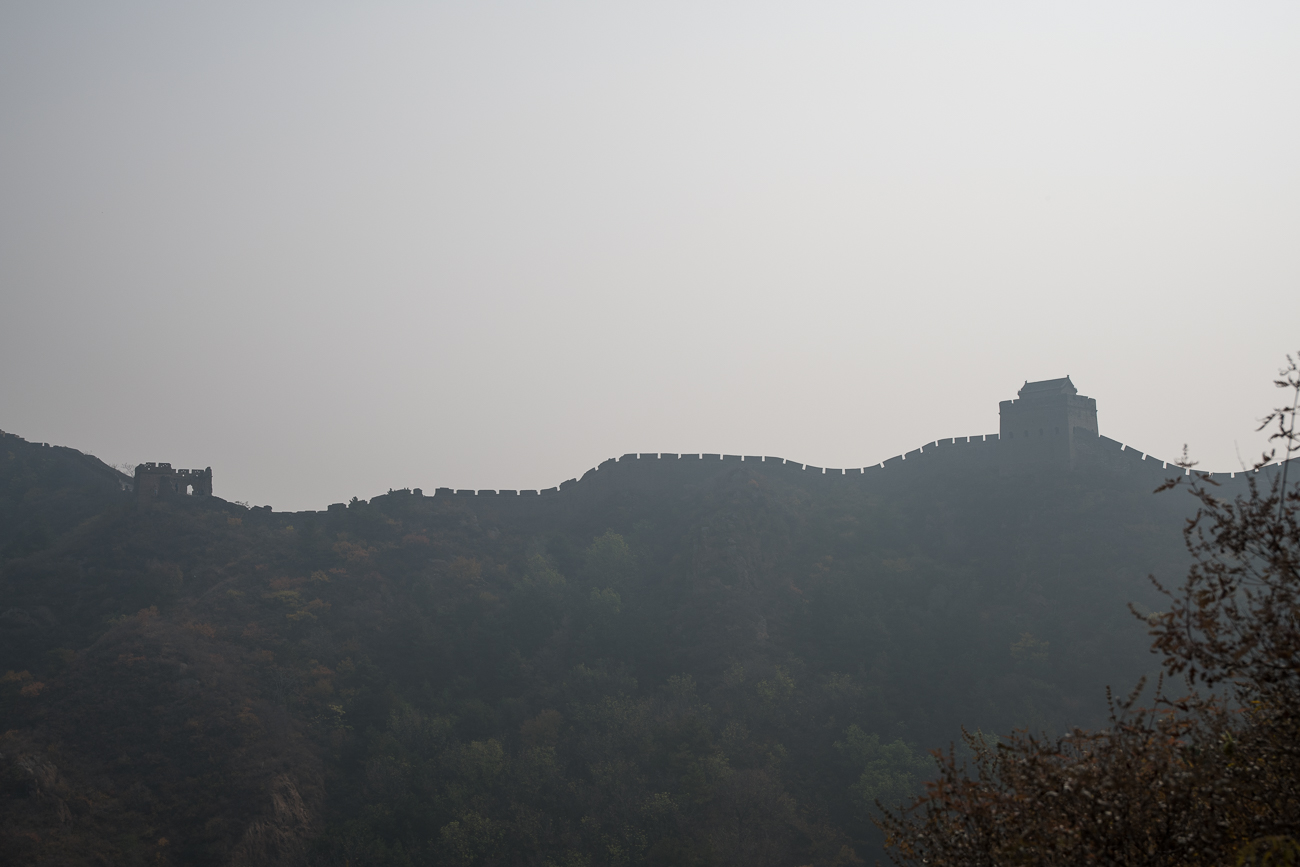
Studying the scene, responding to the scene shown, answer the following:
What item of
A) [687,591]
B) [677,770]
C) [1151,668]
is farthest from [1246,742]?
[687,591]

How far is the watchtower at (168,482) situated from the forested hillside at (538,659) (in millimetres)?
742

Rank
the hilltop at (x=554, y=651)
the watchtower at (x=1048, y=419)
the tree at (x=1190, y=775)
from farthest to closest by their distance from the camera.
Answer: the watchtower at (x=1048, y=419), the hilltop at (x=554, y=651), the tree at (x=1190, y=775)

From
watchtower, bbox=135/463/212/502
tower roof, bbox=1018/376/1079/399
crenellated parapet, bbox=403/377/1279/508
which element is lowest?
watchtower, bbox=135/463/212/502

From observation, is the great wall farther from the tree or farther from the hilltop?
the tree

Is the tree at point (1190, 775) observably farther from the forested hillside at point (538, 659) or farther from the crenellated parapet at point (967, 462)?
the crenellated parapet at point (967, 462)

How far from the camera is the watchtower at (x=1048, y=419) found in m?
42.9

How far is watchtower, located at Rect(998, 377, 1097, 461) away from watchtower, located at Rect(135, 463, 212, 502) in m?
38.7

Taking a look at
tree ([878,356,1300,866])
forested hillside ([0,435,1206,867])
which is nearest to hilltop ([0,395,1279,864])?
forested hillside ([0,435,1206,867])

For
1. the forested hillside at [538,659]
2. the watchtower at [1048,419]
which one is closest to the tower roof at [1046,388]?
the watchtower at [1048,419]

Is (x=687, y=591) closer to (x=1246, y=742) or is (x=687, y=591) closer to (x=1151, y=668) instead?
(x=1151, y=668)

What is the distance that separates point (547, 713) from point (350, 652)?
9.16 meters

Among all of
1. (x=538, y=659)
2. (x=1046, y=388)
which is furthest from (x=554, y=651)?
(x=1046, y=388)

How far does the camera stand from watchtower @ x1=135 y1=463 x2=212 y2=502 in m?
45.8

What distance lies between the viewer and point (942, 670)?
38844 mm
